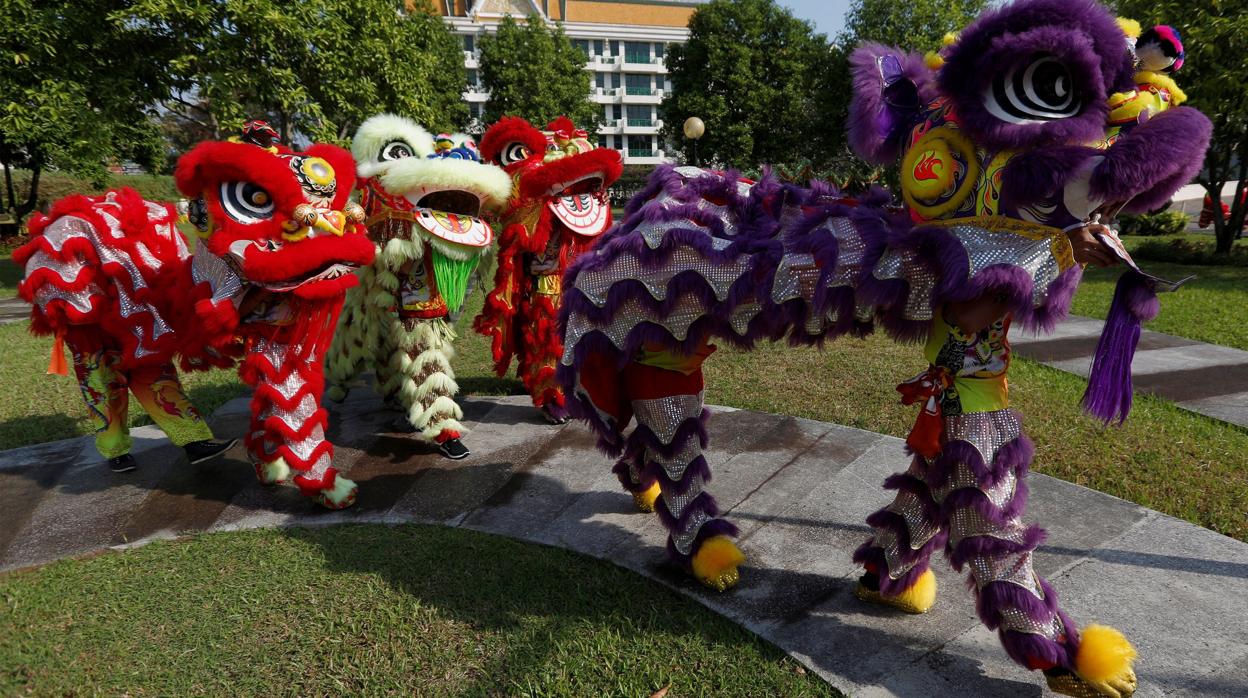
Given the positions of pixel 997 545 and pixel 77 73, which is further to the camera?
pixel 77 73

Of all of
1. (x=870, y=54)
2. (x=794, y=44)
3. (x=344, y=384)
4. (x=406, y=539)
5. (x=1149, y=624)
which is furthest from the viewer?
(x=794, y=44)

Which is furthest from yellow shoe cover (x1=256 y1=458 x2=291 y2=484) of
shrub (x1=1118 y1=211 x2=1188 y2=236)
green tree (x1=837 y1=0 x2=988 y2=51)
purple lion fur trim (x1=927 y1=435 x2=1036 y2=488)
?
green tree (x1=837 y1=0 x2=988 y2=51)

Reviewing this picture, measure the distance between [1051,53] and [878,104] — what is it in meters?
0.55

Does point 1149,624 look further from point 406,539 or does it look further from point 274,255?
point 274,255

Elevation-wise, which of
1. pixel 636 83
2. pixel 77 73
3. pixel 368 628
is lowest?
pixel 368 628

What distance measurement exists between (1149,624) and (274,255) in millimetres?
4017

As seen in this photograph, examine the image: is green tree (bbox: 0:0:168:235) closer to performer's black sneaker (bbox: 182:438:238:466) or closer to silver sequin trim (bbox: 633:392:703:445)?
performer's black sneaker (bbox: 182:438:238:466)

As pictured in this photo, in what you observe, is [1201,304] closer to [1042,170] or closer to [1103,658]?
[1103,658]

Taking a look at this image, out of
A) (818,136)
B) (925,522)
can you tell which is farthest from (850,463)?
(818,136)

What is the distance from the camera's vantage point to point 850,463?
13.2ft

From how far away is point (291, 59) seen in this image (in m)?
11.1

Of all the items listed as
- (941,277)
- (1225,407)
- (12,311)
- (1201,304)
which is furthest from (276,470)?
(12,311)

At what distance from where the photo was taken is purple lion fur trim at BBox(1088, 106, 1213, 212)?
1.73 m

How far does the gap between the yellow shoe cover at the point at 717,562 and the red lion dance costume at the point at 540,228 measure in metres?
1.90
